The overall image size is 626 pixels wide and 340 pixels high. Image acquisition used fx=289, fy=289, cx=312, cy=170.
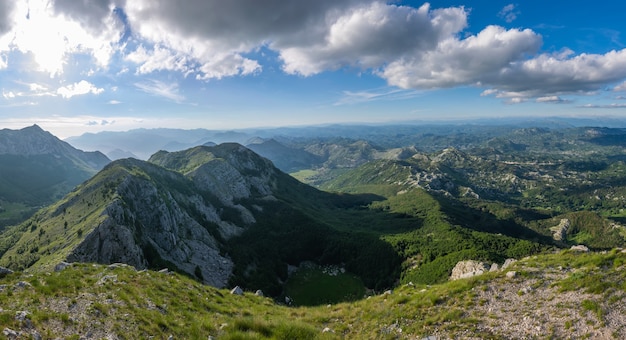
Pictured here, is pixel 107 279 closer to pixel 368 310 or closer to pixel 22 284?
pixel 22 284

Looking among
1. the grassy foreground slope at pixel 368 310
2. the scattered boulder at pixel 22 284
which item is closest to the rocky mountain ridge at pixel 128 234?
the scattered boulder at pixel 22 284

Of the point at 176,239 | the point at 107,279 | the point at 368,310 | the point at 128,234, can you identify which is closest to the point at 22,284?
the point at 107,279

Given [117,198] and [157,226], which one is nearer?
[117,198]

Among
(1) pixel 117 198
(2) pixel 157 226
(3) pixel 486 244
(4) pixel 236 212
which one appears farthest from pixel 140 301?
(4) pixel 236 212

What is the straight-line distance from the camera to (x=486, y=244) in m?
149

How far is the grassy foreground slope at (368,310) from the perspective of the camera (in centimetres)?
1855

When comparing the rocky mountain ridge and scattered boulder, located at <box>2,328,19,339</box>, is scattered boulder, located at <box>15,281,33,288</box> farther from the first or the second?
the rocky mountain ridge

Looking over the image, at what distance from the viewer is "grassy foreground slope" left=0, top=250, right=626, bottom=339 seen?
18547 mm

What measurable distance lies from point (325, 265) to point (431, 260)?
55.6m

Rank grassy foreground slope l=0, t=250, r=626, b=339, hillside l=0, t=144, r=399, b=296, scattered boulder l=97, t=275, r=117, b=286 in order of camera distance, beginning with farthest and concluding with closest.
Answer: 1. hillside l=0, t=144, r=399, b=296
2. scattered boulder l=97, t=275, r=117, b=286
3. grassy foreground slope l=0, t=250, r=626, b=339

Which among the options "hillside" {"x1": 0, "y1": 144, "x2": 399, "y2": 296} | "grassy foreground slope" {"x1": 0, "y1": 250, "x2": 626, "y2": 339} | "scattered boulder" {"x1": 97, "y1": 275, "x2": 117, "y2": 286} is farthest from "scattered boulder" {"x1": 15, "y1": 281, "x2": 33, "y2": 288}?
"hillside" {"x1": 0, "y1": 144, "x2": 399, "y2": 296}

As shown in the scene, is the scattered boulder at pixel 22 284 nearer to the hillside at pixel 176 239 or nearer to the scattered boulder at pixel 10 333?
the scattered boulder at pixel 10 333

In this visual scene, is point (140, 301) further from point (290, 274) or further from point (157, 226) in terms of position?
point (290, 274)

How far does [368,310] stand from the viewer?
28.5 m
